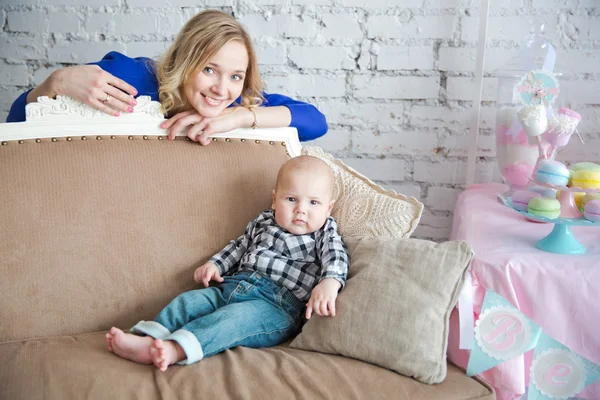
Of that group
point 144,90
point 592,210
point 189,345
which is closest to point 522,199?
point 592,210

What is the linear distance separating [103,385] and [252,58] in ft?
3.25

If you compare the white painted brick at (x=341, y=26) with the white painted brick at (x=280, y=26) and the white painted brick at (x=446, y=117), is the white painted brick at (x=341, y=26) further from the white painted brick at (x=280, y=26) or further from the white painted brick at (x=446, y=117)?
the white painted brick at (x=446, y=117)

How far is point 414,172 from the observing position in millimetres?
2166

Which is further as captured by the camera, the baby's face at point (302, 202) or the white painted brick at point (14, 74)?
the white painted brick at point (14, 74)

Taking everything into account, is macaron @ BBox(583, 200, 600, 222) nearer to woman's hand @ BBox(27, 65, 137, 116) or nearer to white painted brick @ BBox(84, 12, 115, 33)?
woman's hand @ BBox(27, 65, 137, 116)

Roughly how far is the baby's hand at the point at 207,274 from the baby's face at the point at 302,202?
204 mm

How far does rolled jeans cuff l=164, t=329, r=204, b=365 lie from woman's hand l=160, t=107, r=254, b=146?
1.88 feet

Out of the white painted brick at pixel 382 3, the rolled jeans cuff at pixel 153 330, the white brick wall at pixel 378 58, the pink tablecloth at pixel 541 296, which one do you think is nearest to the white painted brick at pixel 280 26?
the white brick wall at pixel 378 58

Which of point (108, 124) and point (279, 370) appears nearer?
point (279, 370)

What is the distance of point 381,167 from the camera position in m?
2.18

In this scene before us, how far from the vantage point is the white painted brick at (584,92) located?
1.97 metres

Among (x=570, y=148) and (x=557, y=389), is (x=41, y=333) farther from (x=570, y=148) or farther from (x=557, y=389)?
(x=570, y=148)

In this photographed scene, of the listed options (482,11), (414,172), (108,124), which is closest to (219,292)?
(108,124)

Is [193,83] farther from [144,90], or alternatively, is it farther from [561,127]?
[561,127]
